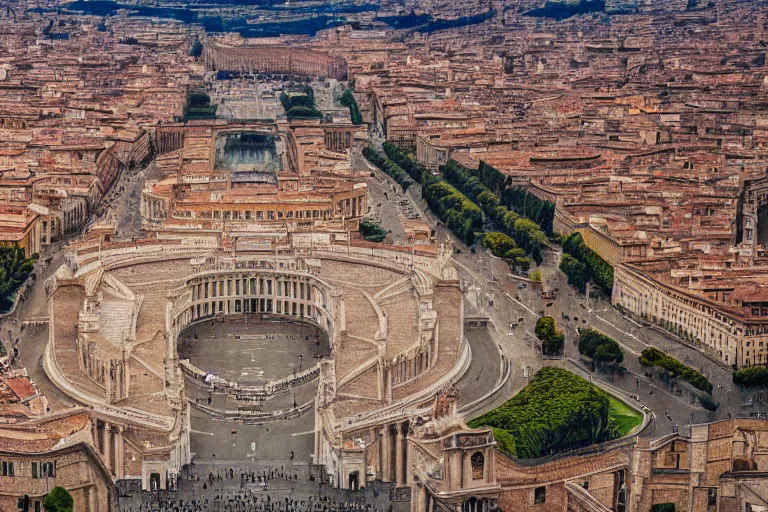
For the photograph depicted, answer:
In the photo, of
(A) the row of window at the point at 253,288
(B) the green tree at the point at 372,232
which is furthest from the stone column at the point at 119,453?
(B) the green tree at the point at 372,232

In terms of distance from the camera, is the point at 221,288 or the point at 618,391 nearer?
the point at 618,391

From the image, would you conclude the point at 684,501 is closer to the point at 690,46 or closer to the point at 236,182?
the point at 236,182

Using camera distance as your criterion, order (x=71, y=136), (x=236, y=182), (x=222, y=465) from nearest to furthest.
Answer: (x=222, y=465) → (x=236, y=182) → (x=71, y=136)

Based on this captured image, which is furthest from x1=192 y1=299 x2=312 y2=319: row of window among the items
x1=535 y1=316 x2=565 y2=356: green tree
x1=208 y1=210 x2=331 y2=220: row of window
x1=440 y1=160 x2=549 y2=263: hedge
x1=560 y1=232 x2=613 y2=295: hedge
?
x1=208 y1=210 x2=331 y2=220: row of window

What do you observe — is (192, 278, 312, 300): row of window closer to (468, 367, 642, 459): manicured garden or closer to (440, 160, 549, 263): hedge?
(440, 160, 549, 263): hedge

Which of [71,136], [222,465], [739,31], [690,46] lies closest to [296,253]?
[222,465]

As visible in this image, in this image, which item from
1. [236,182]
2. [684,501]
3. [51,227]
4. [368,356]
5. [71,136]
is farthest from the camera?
[71,136]

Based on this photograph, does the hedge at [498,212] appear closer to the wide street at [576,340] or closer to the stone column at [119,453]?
the wide street at [576,340]
